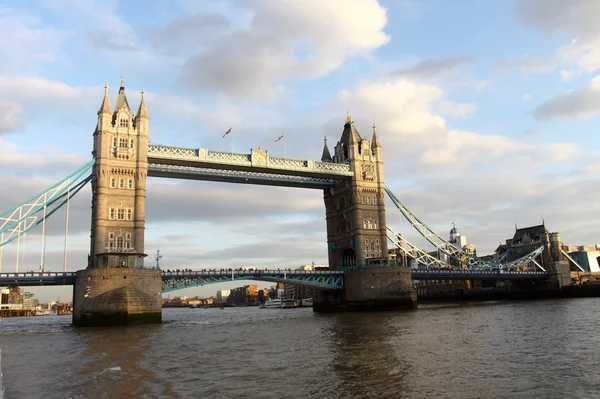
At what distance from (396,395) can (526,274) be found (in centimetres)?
9852

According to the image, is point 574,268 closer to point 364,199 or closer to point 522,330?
point 364,199

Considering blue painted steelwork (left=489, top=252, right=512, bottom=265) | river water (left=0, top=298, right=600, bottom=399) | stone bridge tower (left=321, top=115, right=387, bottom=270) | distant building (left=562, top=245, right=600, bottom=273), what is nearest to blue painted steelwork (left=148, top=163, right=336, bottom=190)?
stone bridge tower (left=321, top=115, right=387, bottom=270)

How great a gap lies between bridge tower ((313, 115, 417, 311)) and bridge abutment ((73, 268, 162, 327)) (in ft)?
109

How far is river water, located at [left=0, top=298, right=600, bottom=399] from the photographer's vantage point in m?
19.9

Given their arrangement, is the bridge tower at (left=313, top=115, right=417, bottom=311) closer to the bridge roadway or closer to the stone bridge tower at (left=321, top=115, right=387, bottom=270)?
the stone bridge tower at (left=321, top=115, right=387, bottom=270)

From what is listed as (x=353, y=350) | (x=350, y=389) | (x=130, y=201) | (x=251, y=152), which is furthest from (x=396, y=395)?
→ (x=251, y=152)

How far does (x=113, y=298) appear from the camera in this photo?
182ft

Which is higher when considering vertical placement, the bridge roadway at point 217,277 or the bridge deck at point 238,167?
the bridge deck at point 238,167

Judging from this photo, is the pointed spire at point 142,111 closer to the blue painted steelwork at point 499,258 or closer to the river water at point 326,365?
the river water at point 326,365

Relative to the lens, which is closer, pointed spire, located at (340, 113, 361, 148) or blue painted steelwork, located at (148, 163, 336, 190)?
blue painted steelwork, located at (148, 163, 336, 190)

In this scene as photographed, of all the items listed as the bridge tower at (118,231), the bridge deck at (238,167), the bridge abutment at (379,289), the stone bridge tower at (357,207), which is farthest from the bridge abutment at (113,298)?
the stone bridge tower at (357,207)

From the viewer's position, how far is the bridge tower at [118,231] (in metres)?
55.5

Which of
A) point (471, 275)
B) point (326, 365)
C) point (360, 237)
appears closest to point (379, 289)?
point (360, 237)

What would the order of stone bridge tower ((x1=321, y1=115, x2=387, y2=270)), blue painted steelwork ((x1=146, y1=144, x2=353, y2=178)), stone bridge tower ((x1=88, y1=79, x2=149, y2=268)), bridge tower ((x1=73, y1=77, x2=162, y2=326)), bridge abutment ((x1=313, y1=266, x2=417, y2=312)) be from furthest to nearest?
stone bridge tower ((x1=321, y1=115, x2=387, y2=270)) → bridge abutment ((x1=313, y1=266, x2=417, y2=312)) → blue painted steelwork ((x1=146, y1=144, x2=353, y2=178)) → stone bridge tower ((x1=88, y1=79, x2=149, y2=268)) → bridge tower ((x1=73, y1=77, x2=162, y2=326))
